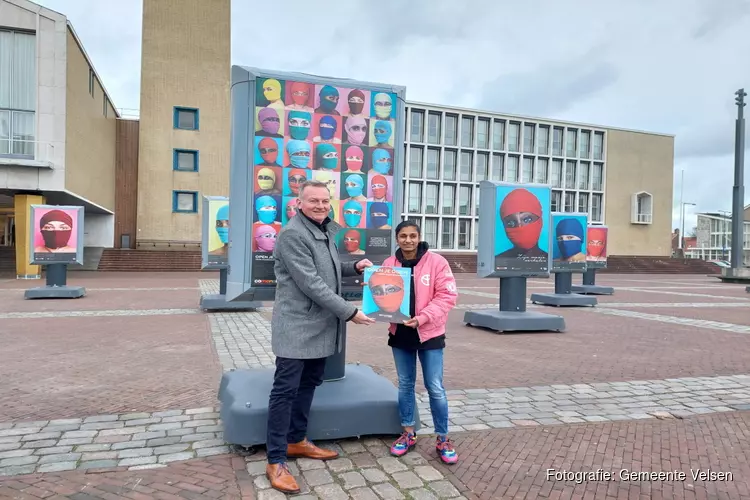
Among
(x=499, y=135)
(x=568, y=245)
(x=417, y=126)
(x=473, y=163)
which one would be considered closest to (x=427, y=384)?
(x=568, y=245)

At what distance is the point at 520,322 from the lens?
32.2 ft

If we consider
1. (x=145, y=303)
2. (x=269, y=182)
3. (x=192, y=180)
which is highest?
(x=192, y=180)

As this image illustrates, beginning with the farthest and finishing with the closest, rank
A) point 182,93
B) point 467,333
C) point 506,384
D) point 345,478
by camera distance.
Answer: point 182,93 < point 467,333 < point 506,384 < point 345,478

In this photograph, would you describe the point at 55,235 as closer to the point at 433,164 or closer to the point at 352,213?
the point at 352,213

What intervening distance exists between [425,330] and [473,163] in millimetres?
50686

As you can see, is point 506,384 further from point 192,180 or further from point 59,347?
point 192,180

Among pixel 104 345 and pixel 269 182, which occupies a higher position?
pixel 269 182

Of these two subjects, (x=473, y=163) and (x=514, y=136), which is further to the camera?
(x=514, y=136)

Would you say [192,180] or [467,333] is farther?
[192,180]

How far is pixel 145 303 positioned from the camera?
45.3 feet

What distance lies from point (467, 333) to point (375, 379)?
546 centimetres

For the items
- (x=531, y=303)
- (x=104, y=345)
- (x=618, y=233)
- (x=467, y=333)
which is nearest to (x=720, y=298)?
(x=531, y=303)

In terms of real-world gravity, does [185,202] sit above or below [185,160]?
below

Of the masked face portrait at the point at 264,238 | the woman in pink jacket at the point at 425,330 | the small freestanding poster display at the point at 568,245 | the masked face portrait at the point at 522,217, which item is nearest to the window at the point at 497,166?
the small freestanding poster display at the point at 568,245
